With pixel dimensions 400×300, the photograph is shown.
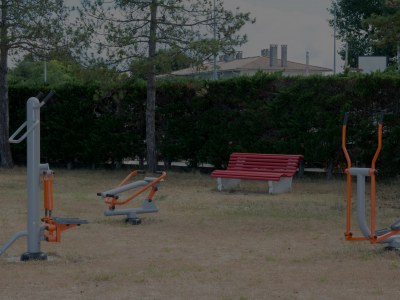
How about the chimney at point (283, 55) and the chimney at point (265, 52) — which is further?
the chimney at point (265, 52)

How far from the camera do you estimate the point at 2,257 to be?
27.0 feet

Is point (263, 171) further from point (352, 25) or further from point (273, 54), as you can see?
point (273, 54)

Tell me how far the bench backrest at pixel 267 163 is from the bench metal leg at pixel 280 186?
0.51ft

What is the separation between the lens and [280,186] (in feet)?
51.2

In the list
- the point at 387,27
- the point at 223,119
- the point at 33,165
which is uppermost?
the point at 387,27

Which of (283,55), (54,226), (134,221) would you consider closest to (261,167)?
(134,221)

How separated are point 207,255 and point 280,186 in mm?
7200

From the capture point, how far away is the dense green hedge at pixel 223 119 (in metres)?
17.1

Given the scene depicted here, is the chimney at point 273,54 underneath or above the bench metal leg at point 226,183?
above

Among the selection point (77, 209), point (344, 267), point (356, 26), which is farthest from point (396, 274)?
point (356, 26)

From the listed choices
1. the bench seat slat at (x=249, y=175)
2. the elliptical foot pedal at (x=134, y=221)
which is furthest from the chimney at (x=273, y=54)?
the elliptical foot pedal at (x=134, y=221)

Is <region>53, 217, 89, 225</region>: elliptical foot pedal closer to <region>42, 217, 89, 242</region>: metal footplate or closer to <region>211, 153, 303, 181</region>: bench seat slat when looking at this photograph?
<region>42, 217, 89, 242</region>: metal footplate

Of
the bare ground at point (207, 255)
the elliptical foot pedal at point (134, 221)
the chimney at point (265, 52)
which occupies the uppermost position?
the chimney at point (265, 52)

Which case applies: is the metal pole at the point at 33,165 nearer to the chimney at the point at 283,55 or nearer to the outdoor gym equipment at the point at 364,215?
the outdoor gym equipment at the point at 364,215
